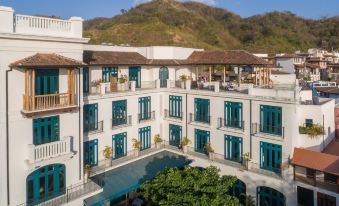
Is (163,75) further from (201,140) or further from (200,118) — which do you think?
(201,140)

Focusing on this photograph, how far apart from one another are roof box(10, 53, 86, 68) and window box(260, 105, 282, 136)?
12.9 metres

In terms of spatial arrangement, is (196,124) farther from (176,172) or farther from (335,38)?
(335,38)

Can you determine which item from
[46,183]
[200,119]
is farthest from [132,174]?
[200,119]

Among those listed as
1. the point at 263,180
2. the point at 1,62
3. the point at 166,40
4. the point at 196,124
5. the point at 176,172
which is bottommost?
the point at 263,180

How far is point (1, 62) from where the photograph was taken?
1527 centimetres

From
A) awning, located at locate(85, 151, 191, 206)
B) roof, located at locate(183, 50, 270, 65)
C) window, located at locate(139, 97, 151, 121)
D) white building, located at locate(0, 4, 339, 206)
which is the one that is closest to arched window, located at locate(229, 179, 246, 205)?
white building, located at locate(0, 4, 339, 206)

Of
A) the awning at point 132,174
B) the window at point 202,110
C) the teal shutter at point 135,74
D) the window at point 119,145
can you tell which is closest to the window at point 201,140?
the window at point 202,110

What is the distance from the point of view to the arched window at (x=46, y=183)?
55.1ft

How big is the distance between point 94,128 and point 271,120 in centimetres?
1258

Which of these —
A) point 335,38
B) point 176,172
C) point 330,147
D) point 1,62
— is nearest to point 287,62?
point 330,147

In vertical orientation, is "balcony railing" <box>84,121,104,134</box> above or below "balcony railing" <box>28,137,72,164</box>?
above

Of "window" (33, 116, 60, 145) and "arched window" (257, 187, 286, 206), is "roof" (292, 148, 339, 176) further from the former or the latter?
"window" (33, 116, 60, 145)

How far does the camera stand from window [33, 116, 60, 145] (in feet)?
55.4

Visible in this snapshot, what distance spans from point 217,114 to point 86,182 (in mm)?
11060
